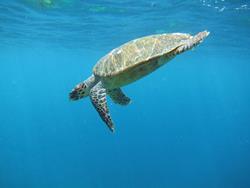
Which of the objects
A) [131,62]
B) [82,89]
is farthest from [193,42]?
[82,89]

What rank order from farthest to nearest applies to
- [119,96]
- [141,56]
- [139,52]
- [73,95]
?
[119,96]
[73,95]
[139,52]
[141,56]

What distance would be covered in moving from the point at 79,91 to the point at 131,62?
1.29 meters

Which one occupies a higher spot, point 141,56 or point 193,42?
point 193,42

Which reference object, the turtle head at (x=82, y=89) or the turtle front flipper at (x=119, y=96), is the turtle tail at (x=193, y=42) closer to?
the turtle head at (x=82, y=89)

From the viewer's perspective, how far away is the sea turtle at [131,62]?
5895 mm

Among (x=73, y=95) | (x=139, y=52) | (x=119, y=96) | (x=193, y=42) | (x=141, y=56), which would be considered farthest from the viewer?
(x=119, y=96)

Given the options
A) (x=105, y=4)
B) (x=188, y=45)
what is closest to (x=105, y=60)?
(x=188, y=45)

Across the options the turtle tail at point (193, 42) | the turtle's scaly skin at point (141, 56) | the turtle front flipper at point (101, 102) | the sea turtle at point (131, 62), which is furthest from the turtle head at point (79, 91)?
the turtle tail at point (193, 42)

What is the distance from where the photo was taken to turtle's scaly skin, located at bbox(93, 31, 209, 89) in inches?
231

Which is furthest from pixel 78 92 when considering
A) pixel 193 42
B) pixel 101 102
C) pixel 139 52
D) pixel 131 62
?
pixel 193 42

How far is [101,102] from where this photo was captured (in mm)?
6316

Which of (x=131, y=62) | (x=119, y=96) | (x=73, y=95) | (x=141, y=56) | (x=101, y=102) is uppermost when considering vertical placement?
(x=141, y=56)

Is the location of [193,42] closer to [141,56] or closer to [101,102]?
[141,56]

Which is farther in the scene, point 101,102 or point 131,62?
point 101,102
